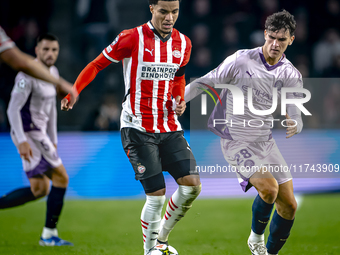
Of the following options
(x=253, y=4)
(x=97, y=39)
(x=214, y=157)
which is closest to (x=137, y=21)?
(x=97, y=39)

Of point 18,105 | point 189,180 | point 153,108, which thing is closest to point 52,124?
point 18,105

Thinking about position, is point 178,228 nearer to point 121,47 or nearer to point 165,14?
point 121,47

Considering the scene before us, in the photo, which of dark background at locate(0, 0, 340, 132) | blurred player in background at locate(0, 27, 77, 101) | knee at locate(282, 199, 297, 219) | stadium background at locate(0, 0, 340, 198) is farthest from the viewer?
dark background at locate(0, 0, 340, 132)

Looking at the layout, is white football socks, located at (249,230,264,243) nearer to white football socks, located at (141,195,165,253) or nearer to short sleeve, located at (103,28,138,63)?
white football socks, located at (141,195,165,253)

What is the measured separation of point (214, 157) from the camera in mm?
8125

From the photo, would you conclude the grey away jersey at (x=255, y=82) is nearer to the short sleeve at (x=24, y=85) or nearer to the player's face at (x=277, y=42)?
the player's face at (x=277, y=42)

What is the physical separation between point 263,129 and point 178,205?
1.10 meters

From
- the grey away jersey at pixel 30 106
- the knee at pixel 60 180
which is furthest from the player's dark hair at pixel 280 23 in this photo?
the knee at pixel 60 180

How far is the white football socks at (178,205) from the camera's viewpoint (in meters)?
3.98

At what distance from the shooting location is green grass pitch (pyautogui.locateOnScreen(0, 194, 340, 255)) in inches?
193

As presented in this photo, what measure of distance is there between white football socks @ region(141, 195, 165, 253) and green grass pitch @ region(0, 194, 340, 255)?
0.82 metres

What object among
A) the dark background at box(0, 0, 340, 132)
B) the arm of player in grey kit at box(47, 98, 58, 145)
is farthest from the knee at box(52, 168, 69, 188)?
the dark background at box(0, 0, 340, 132)

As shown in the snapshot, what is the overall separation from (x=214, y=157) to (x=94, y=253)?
391cm

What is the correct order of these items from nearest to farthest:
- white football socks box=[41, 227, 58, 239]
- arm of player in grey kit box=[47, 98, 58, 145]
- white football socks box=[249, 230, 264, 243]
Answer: white football socks box=[249, 230, 264, 243]
white football socks box=[41, 227, 58, 239]
arm of player in grey kit box=[47, 98, 58, 145]
